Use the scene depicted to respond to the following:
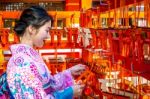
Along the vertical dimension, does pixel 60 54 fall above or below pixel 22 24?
below

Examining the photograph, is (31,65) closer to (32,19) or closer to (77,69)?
(32,19)

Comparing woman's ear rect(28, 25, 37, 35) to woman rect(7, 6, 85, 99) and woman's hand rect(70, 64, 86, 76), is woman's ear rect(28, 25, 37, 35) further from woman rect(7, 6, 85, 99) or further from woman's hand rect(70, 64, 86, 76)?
woman's hand rect(70, 64, 86, 76)

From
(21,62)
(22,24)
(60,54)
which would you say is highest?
(22,24)

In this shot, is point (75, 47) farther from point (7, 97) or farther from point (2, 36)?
point (7, 97)

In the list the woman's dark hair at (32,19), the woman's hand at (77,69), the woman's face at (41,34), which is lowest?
the woman's hand at (77,69)

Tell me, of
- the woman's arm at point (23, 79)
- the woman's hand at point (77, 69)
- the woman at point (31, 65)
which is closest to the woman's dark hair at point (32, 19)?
the woman at point (31, 65)

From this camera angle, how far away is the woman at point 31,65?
169 centimetres

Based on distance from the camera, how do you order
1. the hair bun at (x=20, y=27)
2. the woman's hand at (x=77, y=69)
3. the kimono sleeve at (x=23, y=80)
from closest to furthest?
the kimono sleeve at (x=23, y=80) < the hair bun at (x=20, y=27) < the woman's hand at (x=77, y=69)

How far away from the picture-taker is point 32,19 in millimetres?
1792

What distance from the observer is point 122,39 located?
2.92 meters

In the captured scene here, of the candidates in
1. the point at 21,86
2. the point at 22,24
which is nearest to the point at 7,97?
the point at 21,86

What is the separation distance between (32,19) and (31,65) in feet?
0.76

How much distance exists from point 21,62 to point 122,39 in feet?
4.49

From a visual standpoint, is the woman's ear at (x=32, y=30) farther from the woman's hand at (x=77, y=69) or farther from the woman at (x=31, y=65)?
the woman's hand at (x=77, y=69)
